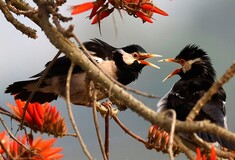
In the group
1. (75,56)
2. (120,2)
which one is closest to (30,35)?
(120,2)

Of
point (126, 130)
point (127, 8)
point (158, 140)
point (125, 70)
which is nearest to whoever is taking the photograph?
point (127, 8)

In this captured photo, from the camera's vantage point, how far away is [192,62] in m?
3.34

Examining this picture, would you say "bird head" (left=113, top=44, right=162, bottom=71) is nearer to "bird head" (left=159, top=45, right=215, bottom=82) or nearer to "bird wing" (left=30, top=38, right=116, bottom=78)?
"bird wing" (left=30, top=38, right=116, bottom=78)

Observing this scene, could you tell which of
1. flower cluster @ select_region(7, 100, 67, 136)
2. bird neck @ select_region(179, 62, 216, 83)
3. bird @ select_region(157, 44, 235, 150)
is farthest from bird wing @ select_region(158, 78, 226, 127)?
flower cluster @ select_region(7, 100, 67, 136)

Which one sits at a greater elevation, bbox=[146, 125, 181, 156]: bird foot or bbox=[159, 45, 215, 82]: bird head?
bbox=[159, 45, 215, 82]: bird head

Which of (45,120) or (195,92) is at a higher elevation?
(45,120)

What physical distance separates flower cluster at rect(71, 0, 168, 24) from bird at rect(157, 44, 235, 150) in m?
1.27

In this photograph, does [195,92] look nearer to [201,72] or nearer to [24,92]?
[201,72]

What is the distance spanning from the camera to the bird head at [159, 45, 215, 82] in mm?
3296

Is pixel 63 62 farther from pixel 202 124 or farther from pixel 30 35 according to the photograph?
pixel 202 124

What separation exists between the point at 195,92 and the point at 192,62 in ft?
1.64

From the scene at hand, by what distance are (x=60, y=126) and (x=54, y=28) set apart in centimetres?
89

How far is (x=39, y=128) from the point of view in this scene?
5.90ft

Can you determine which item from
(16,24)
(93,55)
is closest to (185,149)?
(16,24)
